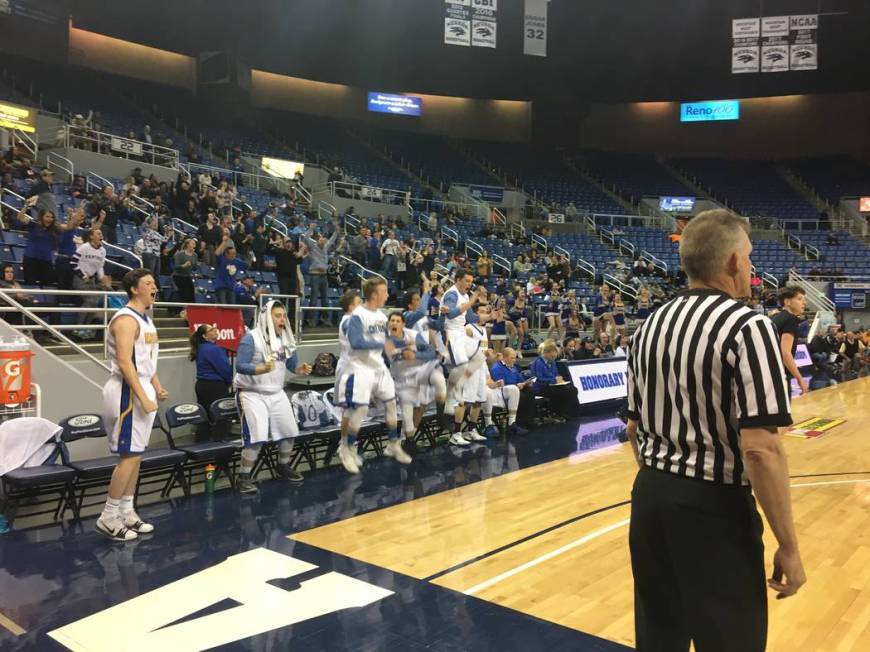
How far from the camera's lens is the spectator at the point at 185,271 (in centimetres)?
985

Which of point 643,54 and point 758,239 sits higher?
point 643,54

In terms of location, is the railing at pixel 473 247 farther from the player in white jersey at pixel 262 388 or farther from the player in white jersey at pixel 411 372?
the player in white jersey at pixel 262 388

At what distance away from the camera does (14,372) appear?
5957mm

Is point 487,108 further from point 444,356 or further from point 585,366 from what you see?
point 444,356

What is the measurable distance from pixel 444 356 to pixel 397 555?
12.0 feet

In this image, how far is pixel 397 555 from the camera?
4824 millimetres

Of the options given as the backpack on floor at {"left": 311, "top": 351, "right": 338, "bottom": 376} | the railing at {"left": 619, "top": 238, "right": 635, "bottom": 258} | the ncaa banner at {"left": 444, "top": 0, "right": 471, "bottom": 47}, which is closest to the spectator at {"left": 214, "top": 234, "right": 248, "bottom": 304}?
the backpack on floor at {"left": 311, "top": 351, "right": 338, "bottom": 376}

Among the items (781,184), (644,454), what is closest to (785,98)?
(781,184)

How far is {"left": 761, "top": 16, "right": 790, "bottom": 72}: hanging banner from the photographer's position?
20641 millimetres

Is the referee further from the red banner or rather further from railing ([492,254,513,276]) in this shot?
railing ([492,254,513,276])

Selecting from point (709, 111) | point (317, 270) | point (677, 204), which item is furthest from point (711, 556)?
point (709, 111)

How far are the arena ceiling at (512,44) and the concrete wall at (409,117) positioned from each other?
1793 mm

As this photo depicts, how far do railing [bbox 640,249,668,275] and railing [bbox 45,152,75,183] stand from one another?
18.3m

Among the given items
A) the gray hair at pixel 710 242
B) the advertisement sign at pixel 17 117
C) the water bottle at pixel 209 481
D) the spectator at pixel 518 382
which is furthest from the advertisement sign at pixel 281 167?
the gray hair at pixel 710 242
